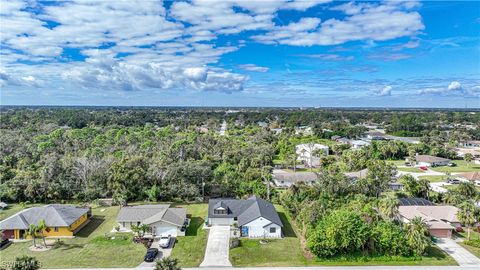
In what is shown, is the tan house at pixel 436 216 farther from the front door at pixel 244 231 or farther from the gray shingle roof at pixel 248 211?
the front door at pixel 244 231

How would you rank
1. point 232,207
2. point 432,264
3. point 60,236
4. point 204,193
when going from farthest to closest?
1. point 204,193
2. point 232,207
3. point 60,236
4. point 432,264

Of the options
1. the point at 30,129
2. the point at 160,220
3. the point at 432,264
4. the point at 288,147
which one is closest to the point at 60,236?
the point at 160,220

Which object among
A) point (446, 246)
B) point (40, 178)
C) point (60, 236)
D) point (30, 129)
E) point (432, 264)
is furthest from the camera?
point (30, 129)

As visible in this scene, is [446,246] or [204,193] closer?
[446,246]

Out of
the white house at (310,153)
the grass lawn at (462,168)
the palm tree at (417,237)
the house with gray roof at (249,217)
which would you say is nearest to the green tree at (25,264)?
the house with gray roof at (249,217)

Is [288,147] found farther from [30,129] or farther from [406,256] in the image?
[30,129]

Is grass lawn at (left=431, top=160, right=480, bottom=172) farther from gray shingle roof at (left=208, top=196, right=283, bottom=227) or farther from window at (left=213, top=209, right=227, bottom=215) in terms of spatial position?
window at (left=213, top=209, right=227, bottom=215)
